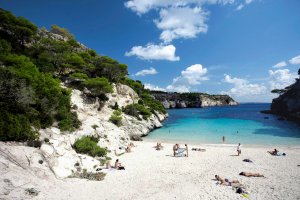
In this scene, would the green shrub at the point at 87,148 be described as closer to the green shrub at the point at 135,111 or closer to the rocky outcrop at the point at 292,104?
the green shrub at the point at 135,111

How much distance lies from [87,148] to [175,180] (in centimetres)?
865

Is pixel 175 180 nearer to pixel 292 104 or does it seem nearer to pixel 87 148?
pixel 87 148

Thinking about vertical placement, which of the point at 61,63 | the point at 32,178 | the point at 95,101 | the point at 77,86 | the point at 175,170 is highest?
the point at 61,63

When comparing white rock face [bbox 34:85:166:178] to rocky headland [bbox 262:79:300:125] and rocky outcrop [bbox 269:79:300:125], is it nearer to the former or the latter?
rocky headland [bbox 262:79:300:125]

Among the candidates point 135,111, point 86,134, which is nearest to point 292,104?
point 135,111

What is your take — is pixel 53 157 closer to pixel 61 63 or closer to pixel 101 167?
pixel 101 167

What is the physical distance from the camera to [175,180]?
1449 centimetres

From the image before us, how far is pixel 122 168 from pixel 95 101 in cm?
1830

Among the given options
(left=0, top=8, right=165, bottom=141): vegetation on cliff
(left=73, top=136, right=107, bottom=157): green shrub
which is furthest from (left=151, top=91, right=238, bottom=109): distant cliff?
(left=73, top=136, right=107, bottom=157): green shrub

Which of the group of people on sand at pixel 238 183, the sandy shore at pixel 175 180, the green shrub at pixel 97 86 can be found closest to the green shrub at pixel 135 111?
the green shrub at pixel 97 86

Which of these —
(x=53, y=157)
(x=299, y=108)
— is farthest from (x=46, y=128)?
(x=299, y=108)

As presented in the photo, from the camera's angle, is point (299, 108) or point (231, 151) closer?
point (231, 151)

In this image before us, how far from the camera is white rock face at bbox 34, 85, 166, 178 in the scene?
14.2 metres

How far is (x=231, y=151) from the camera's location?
24.4 m
